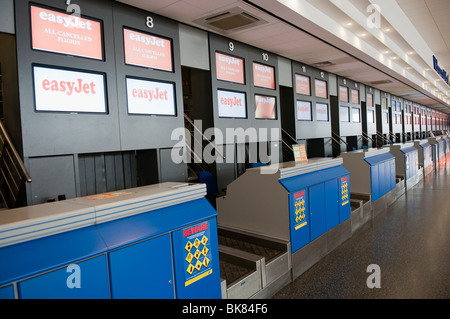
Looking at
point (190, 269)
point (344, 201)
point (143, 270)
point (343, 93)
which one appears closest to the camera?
point (143, 270)

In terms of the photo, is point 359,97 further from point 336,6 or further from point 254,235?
point 254,235

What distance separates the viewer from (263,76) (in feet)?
19.1

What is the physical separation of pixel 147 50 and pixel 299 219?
2.70 meters

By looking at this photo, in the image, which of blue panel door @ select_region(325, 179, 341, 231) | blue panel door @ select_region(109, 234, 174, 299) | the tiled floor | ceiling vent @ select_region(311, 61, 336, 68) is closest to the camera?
blue panel door @ select_region(109, 234, 174, 299)

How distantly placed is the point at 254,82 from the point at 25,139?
3.83 m

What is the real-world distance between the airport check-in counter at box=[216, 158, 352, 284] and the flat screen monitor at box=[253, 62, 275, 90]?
2132mm

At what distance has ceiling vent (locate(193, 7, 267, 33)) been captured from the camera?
398cm

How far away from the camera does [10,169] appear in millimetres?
3072

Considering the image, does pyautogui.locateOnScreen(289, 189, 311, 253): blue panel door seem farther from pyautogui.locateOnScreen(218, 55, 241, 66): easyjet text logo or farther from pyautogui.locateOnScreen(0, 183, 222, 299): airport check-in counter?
pyautogui.locateOnScreen(218, 55, 241, 66): easyjet text logo

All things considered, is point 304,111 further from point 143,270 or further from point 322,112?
point 143,270

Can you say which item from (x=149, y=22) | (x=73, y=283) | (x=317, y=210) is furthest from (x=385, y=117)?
(x=73, y=283)

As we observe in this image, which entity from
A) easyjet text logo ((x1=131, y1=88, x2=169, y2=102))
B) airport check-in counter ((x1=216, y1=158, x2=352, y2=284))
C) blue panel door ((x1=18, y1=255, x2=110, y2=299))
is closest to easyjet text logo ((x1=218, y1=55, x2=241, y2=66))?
easyjet text logo ((x1=131, y1=88, x2=169, y2=102))

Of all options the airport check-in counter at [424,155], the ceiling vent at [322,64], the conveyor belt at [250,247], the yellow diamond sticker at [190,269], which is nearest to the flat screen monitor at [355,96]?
the ceiling vent at [322,64]

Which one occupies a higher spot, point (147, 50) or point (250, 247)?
point (147, 50)
